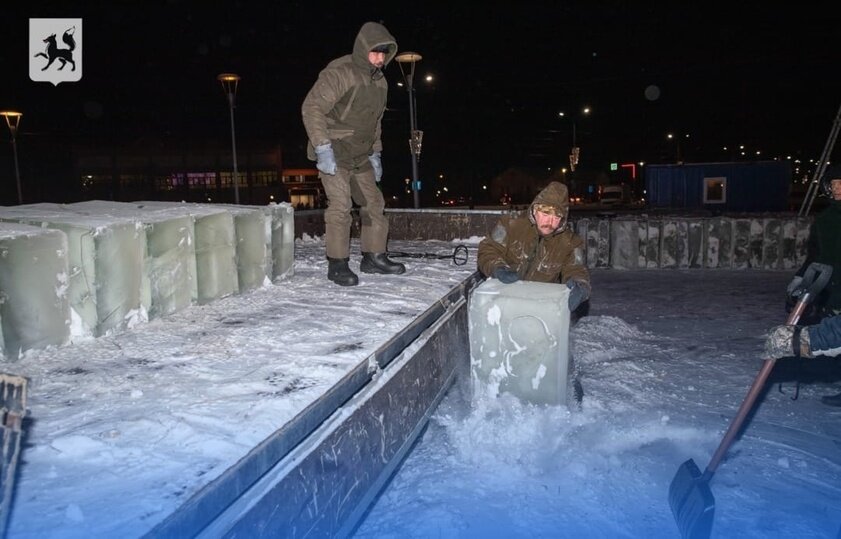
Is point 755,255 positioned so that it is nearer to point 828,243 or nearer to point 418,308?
point 828,243

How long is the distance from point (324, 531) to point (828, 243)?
4.70 metres

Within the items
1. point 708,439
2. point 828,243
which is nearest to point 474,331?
point 708,439

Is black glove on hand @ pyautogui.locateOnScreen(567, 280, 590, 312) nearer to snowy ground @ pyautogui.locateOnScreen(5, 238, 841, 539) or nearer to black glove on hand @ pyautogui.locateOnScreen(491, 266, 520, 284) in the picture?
black glove on hand @ pyautogui.locateOnScreen(491, 266, 520, 284)

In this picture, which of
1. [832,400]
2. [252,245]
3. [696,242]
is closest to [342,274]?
[252,245]

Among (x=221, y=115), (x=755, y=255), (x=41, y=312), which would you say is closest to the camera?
(x=41, y=312)

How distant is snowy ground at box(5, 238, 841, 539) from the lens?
1937mm

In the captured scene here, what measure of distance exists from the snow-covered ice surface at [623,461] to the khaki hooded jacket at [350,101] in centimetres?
235

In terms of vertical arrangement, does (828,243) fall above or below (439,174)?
below

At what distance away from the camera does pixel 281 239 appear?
16.6 feet

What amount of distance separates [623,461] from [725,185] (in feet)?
78.3

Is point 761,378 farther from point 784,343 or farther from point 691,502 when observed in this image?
point 691,502

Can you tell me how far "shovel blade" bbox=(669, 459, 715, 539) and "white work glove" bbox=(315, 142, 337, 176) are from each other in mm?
3275

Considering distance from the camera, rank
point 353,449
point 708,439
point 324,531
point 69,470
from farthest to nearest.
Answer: point 708,439 < point 353,449 < point 324,531 < point 69,470

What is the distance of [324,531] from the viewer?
90.9 inches
